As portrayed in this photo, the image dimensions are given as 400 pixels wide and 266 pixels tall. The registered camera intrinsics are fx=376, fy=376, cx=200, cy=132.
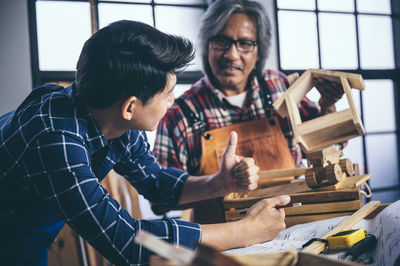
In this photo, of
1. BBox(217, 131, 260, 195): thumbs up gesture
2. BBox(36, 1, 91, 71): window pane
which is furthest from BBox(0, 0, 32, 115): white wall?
BBox(217, 131, 260, 195): thumbs up gesture

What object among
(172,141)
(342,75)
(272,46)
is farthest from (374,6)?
(172,141)

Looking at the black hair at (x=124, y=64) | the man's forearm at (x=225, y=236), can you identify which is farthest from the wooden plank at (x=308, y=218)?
the black hair at (x=124, y=64)

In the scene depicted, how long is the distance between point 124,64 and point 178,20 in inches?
85.0

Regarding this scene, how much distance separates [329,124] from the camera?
51.1 inches

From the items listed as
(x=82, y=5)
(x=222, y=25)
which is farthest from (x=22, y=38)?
(x=222, y=25)

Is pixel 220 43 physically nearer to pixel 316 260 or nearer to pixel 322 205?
pixel 322 205

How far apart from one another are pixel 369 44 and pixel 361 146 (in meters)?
1.02

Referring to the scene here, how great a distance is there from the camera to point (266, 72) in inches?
80.0

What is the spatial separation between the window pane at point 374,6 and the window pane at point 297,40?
583 mm

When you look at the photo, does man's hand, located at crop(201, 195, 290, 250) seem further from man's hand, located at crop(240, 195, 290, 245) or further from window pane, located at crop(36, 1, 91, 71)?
window pane, located at crop(36, 1, 91, 71)

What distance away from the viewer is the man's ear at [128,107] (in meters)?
1.02

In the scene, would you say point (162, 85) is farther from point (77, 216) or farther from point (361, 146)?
point (361, 146)

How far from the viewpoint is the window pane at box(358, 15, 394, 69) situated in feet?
12.2

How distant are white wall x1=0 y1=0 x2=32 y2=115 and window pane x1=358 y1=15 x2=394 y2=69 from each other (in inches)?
117
